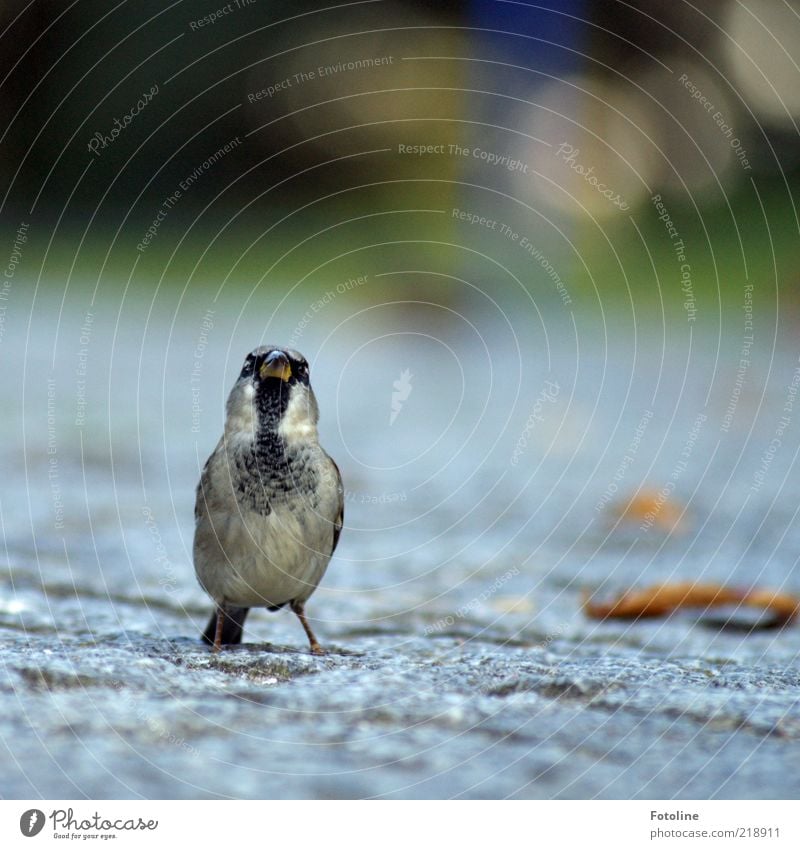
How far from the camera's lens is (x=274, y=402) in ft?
10.8

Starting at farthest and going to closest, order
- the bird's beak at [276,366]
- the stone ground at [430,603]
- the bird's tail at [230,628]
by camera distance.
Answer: the bird's tail at [230,628], the bird's beak at [276,366], the stone ground at [430,603]

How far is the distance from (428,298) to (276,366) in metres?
9.51

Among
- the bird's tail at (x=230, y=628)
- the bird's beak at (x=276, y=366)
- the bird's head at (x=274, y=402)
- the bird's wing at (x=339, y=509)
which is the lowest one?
the bird's tail at (x=230, y=628)

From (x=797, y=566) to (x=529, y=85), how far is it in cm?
567

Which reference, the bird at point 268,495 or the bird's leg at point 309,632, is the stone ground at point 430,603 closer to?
the bird's leg at point 309,632

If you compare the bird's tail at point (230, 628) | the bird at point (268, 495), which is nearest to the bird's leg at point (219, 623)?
the bird at point (268, 495)

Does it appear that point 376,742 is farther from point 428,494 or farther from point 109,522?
point 428,494

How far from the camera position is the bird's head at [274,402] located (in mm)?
3268

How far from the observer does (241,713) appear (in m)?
2.41

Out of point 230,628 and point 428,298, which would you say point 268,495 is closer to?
point 230,628

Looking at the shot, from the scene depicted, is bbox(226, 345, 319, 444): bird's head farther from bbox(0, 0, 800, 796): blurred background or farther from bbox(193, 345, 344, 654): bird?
bbox(0, 0, 800, 796): blurred background

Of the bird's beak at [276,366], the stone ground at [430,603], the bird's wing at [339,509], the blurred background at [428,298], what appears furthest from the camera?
the blurred background at [428,298]

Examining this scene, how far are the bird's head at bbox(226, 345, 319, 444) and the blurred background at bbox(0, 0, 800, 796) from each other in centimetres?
74

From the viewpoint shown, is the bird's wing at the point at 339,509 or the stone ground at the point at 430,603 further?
the bird's wing at the point at 339,509
